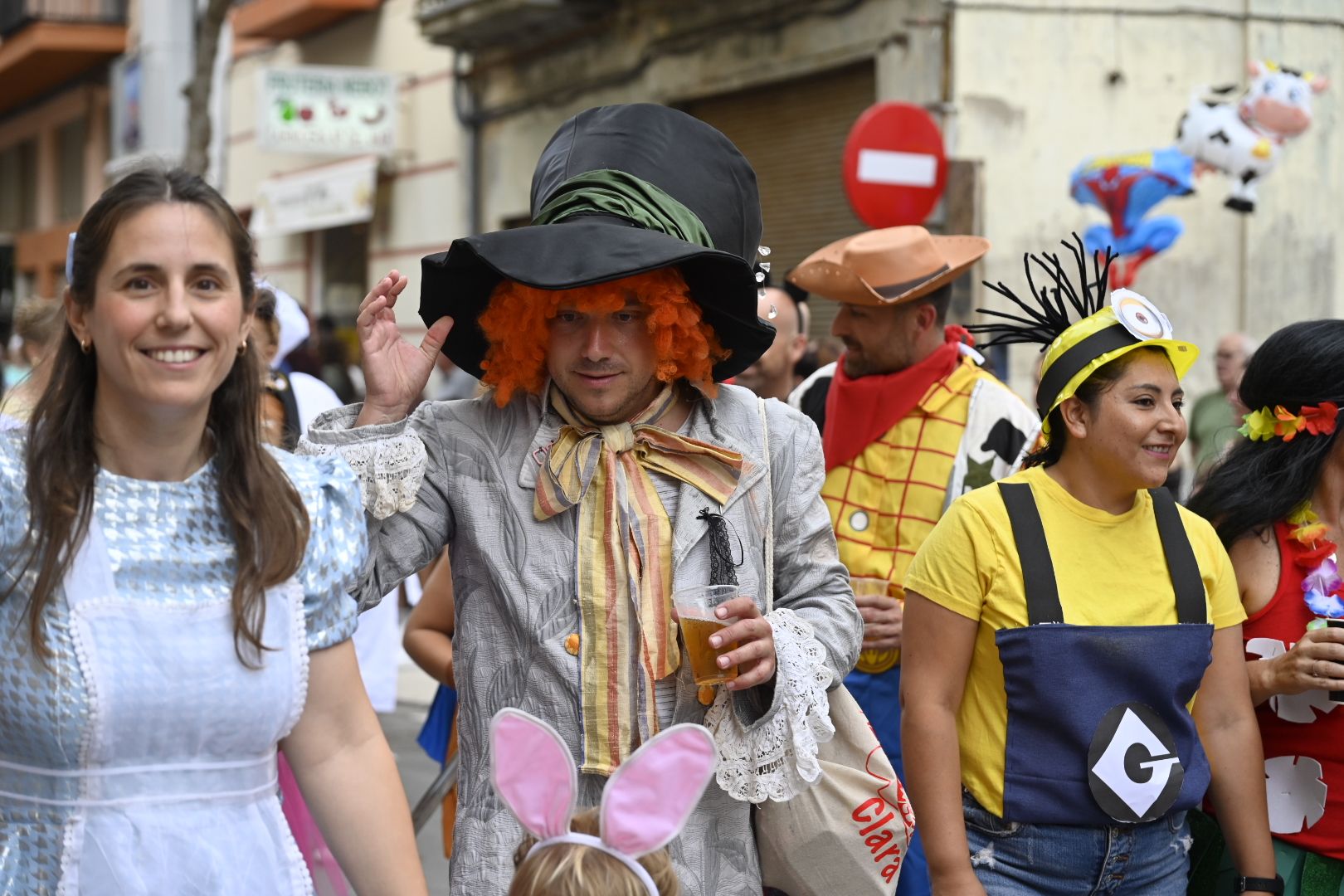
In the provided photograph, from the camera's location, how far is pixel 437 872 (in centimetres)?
604

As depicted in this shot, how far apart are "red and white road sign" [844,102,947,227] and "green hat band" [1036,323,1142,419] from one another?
4.97m

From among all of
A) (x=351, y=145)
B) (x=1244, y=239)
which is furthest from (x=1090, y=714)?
(x=351, y=145)

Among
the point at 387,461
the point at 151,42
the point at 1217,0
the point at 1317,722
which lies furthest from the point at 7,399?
the point at 151,42

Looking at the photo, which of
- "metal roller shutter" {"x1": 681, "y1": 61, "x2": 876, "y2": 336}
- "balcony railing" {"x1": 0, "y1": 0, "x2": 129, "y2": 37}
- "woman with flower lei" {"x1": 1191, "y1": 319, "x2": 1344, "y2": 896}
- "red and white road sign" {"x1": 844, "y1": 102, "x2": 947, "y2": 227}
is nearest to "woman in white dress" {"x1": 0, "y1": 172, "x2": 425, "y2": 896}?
"woman with flower lei" {"x1": 1191, "y1": 319, "x2": 1344, "y2": 896}

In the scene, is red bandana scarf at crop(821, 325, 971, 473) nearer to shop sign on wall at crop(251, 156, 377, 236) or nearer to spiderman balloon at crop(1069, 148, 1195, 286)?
spiderman balloon at crop(1069, 148, 1195, 286)

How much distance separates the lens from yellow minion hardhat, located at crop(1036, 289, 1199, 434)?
11.0ft

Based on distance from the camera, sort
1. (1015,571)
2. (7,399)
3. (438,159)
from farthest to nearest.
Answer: (438,159) → (7,399) → (1015,571)

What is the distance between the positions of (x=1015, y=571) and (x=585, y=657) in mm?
926

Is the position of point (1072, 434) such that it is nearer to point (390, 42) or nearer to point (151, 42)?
point (390, 42)

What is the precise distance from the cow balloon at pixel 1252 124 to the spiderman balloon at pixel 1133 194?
15cm

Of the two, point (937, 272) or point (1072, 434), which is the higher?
point (937, 272)

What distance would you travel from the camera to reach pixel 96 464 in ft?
7.57

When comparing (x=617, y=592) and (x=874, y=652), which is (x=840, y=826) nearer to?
(x=617, y=592)

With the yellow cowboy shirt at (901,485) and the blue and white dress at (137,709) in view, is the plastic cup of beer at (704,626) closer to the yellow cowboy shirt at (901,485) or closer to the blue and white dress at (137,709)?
the blue and white dress at (137,709)
